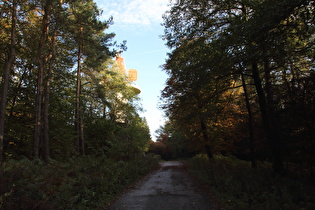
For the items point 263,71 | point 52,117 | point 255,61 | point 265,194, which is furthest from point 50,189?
point 52,117

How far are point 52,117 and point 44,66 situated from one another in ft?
18.7

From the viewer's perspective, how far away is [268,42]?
6.73m

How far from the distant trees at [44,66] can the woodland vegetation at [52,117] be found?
0.15ft

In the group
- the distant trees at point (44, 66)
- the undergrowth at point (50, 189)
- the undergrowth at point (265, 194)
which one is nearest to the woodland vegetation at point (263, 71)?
the undergrowth at point (265, 194)

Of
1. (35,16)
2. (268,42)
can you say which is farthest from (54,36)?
(268,42)

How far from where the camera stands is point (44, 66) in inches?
545

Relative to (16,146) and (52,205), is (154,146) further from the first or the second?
(52,205)

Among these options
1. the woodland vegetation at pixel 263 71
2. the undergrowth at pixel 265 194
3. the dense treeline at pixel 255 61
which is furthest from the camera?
the dense treeline at pixel 255 61

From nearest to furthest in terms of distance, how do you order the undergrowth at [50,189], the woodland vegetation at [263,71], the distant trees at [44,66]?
the undergrowth at [50,189], the woodland vegetation at [263,71], the distant trees at [44,66]

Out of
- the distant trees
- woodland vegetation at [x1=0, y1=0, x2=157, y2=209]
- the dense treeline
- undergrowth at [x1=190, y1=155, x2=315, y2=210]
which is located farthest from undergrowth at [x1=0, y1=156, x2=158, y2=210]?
the dense treeline

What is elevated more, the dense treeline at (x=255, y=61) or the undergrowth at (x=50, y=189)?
the dense treeline at (x=255, y=61)

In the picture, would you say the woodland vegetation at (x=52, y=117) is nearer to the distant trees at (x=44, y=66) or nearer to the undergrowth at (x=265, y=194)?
the distant trees at (x=44, y=66)

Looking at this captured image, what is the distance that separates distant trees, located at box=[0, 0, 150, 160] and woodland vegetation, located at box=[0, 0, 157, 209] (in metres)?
0.05

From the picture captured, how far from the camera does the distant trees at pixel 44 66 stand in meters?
11.1
